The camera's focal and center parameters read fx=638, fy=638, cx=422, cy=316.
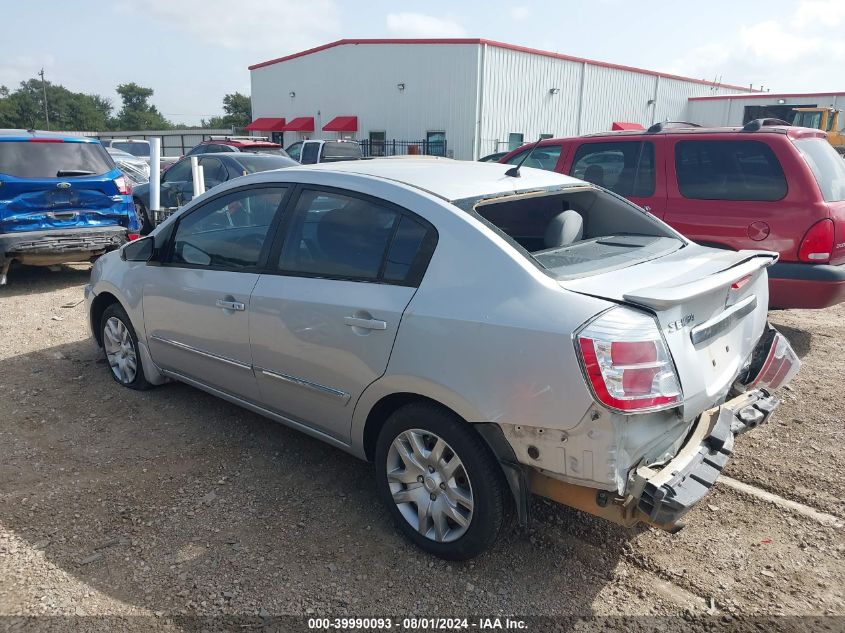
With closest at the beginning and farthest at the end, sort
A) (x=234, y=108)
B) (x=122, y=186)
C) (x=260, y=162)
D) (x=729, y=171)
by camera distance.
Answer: (x=729, y=171), (x=122, y=186), (x=260, y=162), (x=234, y=108)

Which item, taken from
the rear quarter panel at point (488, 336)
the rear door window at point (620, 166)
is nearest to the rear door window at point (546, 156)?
the rear door window at point (620, 166)

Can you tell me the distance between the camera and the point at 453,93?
91.7 feet

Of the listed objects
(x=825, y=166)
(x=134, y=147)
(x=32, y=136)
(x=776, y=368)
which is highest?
(x=134, y=147)

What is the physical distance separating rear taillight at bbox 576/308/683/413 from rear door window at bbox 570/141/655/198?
13.3 feet

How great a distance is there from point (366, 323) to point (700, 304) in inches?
55.4

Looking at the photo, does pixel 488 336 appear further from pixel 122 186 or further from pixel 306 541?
pixel 122 186

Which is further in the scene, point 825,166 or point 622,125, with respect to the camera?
point 622,125

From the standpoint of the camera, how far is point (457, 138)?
28312 mm

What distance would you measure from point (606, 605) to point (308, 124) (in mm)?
33296

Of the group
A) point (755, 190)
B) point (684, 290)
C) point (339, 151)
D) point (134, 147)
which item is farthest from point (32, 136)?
point (134, 147)

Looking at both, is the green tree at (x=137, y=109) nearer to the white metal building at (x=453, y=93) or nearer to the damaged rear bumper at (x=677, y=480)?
the white metal building at (x=453, y=93)

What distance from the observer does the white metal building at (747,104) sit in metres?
34.0

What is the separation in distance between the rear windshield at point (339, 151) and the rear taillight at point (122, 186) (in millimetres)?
8566

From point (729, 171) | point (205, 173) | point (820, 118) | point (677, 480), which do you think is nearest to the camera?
point (677, 480)
